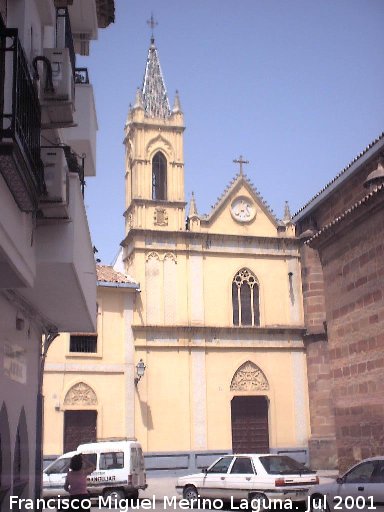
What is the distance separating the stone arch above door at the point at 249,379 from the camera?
31969 millimetres

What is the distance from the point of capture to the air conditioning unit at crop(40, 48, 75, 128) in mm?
8062

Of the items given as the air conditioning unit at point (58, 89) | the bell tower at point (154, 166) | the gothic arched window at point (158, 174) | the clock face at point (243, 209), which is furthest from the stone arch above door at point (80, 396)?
the air conditioning unit at point (58, 89)

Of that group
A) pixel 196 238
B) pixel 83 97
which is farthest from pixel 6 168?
pixel 196 238

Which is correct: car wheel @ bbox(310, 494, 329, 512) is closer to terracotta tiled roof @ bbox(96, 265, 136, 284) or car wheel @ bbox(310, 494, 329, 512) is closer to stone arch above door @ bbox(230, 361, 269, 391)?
stone arch above door @ bbox(230, 361, 269, 391)

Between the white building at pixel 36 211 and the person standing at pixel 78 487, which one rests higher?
the white building at pixel 36 211

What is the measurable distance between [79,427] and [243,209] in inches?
510

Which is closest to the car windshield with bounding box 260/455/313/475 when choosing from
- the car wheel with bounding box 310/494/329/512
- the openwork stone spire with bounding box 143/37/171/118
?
the car wheel with bounding box 310/494/329/512

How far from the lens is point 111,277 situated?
104 feet

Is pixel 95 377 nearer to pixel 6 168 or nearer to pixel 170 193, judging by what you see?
pixel 170 193

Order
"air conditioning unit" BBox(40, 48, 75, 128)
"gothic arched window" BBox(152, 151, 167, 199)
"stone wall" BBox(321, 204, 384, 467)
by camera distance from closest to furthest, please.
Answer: "air conditioning unit" BBox(40, 48, 75, 128), "stone wall" BBox(321, 204, 384, 467), "gothic arched window" BBox(152, 151, 167, 199)

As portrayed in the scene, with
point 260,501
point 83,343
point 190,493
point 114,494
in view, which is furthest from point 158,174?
point 260,501

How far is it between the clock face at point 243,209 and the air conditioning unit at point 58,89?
86.0 feet

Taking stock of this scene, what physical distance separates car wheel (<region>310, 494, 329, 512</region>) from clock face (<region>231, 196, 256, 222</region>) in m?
21.7

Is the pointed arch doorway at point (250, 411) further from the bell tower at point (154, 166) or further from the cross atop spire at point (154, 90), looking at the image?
the cross atop spire at point (154, 90)
